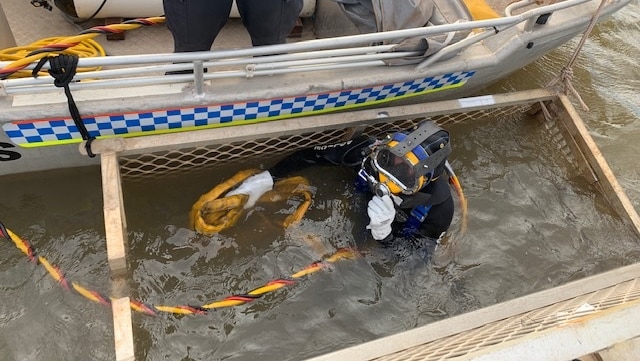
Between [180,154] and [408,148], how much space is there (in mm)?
1357

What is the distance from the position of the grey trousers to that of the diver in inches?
31.5

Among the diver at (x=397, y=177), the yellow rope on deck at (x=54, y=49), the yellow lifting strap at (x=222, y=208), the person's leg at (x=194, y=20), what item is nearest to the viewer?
the yellow rope on deck at (x=54, y=49)

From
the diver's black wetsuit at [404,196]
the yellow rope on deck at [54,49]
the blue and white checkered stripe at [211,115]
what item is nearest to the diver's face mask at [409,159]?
the diver's black wetsuit at [404,196]

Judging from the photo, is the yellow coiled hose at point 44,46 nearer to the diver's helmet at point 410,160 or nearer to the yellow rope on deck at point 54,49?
the yellow rope on deck at point 54,49

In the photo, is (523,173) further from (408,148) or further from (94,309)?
(94,309)

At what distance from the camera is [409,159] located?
8.89ft

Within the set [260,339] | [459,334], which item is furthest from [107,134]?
[459,334]

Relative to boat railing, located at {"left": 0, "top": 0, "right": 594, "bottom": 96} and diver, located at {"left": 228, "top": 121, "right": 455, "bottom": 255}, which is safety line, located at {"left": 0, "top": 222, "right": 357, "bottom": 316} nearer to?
diver, located at {"left": 228, "top": 121, "right": 455, "bottom": 255}

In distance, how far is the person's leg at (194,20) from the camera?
8.19 feet

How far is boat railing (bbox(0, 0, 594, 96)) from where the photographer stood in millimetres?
2393

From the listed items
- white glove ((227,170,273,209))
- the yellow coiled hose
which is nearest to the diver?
white glove ((227,170,273,209))

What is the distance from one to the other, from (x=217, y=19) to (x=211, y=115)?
0.54m

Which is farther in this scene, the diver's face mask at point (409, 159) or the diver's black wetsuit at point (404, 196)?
the diver's black wetsuit at point (404, 196)

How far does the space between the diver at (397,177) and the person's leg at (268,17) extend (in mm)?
799
